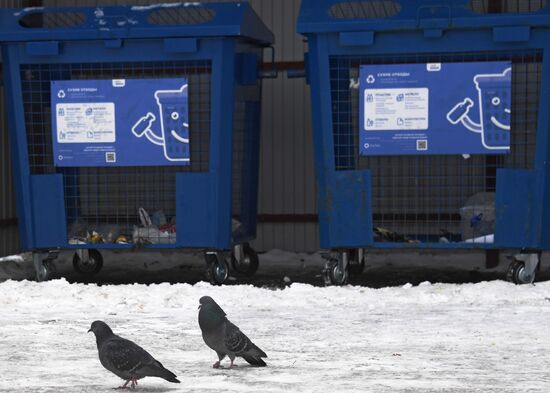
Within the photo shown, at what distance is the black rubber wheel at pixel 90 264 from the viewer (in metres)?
10.1

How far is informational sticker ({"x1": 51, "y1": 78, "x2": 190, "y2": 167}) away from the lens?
8781mm

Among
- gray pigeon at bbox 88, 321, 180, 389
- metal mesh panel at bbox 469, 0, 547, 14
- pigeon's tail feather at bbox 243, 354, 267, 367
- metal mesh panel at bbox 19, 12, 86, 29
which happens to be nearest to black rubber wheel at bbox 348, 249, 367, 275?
metal mesh panel at bbox 469, 0, 547, 14

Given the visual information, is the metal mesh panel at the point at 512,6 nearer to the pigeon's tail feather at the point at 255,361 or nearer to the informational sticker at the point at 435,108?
the informational sticker at the point at 435,108

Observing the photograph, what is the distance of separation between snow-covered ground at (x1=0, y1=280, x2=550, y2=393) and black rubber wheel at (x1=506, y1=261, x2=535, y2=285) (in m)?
0.29

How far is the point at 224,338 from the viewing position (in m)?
5.66

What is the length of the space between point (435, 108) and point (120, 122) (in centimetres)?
224

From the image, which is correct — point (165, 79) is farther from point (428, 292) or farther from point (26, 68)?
point (428, 292)

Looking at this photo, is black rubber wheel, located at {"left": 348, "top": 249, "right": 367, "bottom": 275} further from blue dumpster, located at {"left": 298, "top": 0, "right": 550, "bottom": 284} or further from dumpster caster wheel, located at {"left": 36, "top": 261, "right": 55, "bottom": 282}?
dumpster caster wheel, located at {"left": 36, "top": 261, "right": 55, "bottom": 282}

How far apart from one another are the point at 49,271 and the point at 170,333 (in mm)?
2687

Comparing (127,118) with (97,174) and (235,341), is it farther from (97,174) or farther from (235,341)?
(235,341)

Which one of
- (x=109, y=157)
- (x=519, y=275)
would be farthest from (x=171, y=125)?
(x=519, y=275)

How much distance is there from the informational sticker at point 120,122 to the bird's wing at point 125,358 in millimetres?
3588

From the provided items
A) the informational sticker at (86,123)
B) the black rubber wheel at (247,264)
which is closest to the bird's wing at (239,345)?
the informational sticker at (86,123)

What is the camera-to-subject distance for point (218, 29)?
28.6 feet
